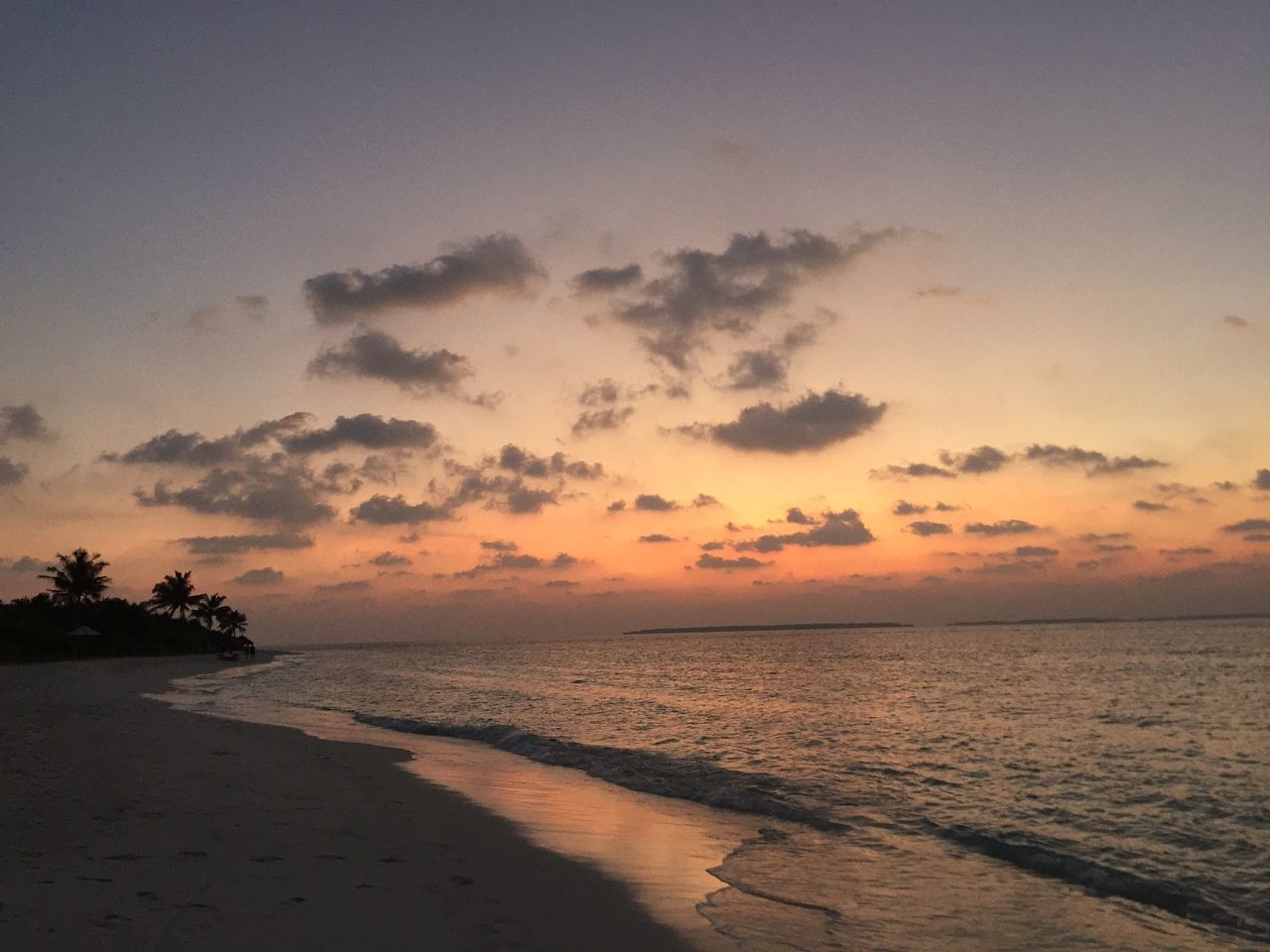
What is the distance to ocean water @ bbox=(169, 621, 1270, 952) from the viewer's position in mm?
10188

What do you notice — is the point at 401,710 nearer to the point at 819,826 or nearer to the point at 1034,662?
the point at 819,826

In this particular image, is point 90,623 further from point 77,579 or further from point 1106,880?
point 1106,880

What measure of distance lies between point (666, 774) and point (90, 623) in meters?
107

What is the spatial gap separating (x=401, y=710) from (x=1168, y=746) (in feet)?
106

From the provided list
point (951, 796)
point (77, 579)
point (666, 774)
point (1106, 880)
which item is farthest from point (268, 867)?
point (77, 579)

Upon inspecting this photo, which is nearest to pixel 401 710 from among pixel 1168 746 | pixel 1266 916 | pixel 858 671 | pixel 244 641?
pixel 1168 746

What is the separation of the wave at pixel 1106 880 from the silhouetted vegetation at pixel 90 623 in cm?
9127

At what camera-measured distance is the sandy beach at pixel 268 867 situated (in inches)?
307

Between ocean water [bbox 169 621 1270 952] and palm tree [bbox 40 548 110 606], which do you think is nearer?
ocean water [bbox 169 621 1270 952]

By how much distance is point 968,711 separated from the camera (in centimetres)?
3719

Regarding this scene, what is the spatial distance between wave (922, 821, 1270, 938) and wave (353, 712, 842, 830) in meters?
2.61

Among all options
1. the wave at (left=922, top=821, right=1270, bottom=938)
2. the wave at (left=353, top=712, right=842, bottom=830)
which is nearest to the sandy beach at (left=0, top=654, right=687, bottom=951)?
the wave at (left=353, top=712, right=842, bottom=830)

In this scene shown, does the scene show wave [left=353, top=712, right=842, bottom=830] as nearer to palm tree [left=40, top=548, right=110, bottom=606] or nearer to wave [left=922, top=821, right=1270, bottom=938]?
wave [left=922, top=821, right=1270, bottom=938]

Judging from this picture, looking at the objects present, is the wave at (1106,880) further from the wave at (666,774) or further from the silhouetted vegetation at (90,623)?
the silhouetted vegetation at (90,623)
